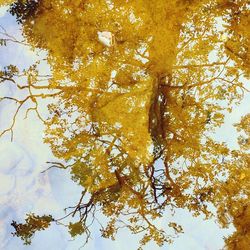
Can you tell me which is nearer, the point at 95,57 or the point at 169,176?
the point at 95,57

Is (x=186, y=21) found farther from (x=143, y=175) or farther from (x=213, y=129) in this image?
(x=143, y=175)

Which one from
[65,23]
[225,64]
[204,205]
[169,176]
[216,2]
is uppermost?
[65,23]

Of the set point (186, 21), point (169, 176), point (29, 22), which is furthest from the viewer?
point (169, 176)

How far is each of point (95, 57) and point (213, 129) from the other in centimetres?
409

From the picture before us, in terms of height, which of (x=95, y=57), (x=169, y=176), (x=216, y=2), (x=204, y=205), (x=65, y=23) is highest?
(x=65, y=23)

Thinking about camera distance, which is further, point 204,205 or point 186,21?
point 204,205

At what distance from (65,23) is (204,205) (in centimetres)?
663

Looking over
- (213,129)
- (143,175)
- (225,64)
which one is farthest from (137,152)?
(225,64)

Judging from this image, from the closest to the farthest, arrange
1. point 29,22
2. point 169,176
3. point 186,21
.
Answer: point 29,22 < point 186,21 < point 169,176

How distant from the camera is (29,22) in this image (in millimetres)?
9359

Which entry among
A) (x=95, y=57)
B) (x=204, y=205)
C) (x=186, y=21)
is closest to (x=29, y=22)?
(x=95, y=57)

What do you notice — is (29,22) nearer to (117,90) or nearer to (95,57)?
(95,57)

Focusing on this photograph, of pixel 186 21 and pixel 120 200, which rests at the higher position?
pixel 186 21

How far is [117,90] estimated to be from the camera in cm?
1039
